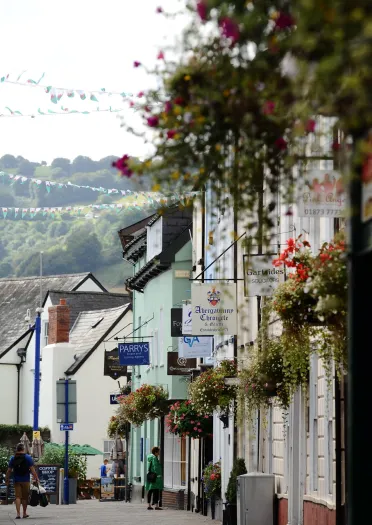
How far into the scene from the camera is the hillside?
415 ft

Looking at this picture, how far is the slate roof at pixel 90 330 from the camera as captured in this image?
56969 mm

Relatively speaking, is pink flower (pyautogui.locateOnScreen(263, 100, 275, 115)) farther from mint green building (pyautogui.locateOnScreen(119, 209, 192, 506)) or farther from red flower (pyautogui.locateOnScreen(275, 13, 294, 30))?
mint green building (pyautogui.locateOnScreen(119, 209, 192, 506))

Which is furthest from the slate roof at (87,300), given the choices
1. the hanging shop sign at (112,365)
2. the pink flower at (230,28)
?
the pink flower at (230,28)

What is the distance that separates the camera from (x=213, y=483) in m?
27.1

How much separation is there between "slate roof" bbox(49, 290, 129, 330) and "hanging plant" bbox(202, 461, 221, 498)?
117 feet

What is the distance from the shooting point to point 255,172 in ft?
20.6

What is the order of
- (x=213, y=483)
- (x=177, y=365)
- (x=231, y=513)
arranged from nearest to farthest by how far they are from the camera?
(x=231, y=513) < (x=213, y=483) < (x=177, y=365)

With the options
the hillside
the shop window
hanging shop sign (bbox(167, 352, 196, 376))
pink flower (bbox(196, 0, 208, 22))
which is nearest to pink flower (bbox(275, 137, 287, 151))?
pink flower (bbox(196, 0, 208, 22))

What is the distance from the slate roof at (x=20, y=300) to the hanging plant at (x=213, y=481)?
→ 3718 cm

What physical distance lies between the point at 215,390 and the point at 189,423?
7.42 m

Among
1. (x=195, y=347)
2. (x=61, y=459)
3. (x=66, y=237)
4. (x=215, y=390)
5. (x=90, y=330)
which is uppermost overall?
(x=66, y=237)

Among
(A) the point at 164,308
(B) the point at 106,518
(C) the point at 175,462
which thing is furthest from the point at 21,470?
(A) the point at 164,308

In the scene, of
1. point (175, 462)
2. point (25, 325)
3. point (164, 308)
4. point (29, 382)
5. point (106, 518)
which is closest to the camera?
point (106, 518)

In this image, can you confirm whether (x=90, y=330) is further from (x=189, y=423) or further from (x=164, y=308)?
(x=189, y=423)
